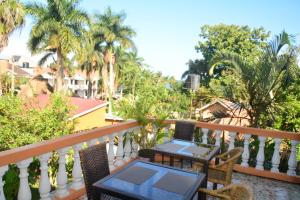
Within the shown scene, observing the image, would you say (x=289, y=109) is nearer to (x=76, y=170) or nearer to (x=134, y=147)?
(x=134, y=147)

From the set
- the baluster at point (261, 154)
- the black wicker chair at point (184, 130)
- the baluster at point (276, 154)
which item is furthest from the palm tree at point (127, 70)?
the baluster at point (276, 154)

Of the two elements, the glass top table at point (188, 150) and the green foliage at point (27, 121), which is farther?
the green foliage at point (27, 121)

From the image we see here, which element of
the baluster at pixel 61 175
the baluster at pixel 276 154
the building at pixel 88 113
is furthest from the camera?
the building at pixel 88 113

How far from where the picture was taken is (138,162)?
8.98 ft

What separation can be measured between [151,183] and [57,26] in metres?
21.3

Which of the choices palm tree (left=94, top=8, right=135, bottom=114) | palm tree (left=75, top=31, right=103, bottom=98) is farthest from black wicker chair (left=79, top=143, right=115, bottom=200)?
palm tree (left=94, top=8, right=135, bottom=114)

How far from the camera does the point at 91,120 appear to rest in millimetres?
20688

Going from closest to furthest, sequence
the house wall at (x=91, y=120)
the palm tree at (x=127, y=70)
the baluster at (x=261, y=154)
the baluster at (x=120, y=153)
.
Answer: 1. the baluster at (x=120, y=153)
2. the baluster at (x=261, y=154)
3. the house wall at (x=91, y=120)
4. the palm tree at (x=127, y=70)

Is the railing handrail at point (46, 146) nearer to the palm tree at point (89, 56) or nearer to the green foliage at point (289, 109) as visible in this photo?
the green foliage at point (289, 109)

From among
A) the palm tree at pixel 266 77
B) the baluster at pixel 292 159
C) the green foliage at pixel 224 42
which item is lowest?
the baluster at pixel 292 159

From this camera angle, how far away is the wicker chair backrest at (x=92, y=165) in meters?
2.35

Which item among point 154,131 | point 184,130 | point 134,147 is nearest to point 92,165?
point 134,147

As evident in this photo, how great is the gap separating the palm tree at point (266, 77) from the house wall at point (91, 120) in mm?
15230

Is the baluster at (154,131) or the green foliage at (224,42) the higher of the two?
the green foliage at (224,42)
